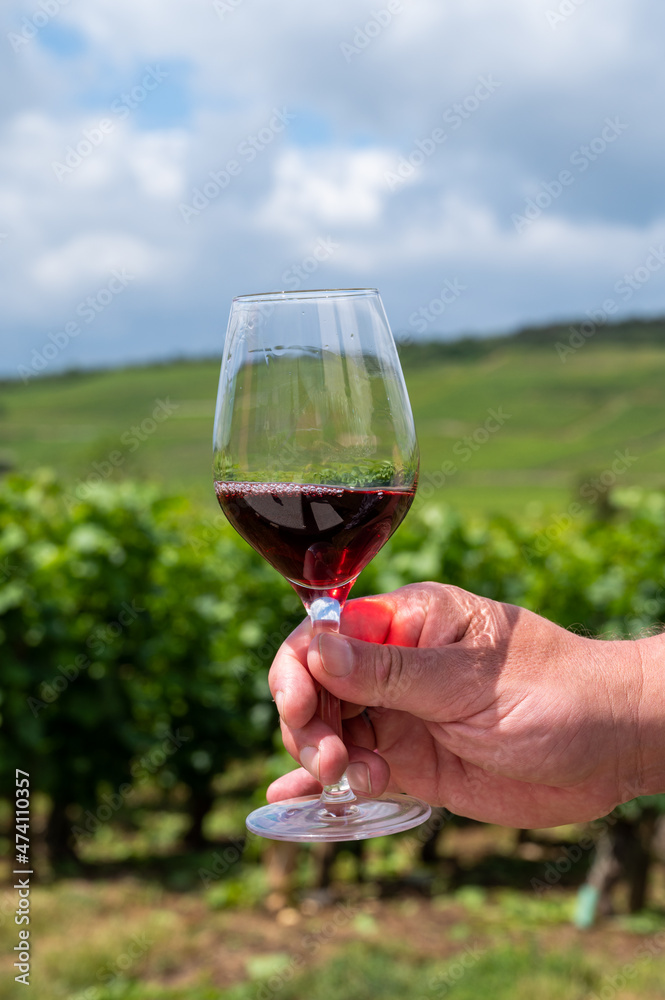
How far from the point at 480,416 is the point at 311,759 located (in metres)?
63.3

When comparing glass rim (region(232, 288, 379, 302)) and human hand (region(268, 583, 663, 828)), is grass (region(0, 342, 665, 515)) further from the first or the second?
glass rim (region(232, 288, 379, 302))

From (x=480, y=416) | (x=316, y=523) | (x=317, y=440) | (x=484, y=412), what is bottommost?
(x=316, y=523)

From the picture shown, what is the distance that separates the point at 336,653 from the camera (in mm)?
1695

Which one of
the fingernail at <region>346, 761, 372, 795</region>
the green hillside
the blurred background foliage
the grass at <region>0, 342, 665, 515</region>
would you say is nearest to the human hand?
the fingernail at <region>346, 761, 372, 795</region>

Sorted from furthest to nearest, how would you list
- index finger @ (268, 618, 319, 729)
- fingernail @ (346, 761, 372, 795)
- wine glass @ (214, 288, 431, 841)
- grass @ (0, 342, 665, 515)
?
grass @ (0, 342, 665, 515)
fingernail @ (346, 761, 372, 795)
index finger @ (268, 618, 319, 729)
wine glass @ (214, 288, 431, 841)

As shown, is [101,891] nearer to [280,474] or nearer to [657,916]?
[657,916]

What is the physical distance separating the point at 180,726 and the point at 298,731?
5.13 m

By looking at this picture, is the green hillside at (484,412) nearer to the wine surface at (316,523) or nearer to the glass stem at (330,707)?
the glass stem at (330,707)

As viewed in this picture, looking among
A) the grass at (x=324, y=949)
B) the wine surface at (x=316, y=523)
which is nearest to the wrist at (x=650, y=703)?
the wine surface at (x=316, y=523)

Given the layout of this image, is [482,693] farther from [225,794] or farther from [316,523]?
[225,794]

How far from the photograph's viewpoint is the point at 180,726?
670 centimetres

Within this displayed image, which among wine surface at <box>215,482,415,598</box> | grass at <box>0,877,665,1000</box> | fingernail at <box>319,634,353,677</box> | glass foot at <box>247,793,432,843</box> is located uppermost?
wine surface at <box>215,482,415,598</box>

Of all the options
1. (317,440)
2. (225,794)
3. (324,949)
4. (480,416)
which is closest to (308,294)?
(317,440)

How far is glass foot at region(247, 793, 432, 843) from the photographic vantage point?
163cm
